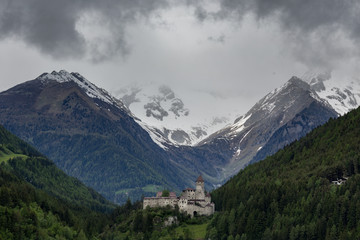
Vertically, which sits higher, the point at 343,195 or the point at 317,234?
the point at 343,195

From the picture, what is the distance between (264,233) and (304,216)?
15872 millimetres

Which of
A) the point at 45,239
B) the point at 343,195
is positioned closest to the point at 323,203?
the point at 343,195

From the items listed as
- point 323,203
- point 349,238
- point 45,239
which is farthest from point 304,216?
point 45,239

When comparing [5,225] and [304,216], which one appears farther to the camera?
[304,216]

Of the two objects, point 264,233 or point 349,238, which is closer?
point 349,238

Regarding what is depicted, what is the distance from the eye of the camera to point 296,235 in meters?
189

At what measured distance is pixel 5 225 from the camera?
612 feet

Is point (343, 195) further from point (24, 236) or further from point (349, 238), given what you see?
point (24, 236)

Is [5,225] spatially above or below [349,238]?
above

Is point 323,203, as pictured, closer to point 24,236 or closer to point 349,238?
point 349,238

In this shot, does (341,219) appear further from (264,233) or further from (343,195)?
(264,233)

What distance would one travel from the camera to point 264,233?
19638 centimetres

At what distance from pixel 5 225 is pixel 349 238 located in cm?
11047

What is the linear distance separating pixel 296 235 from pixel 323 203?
18539mm
